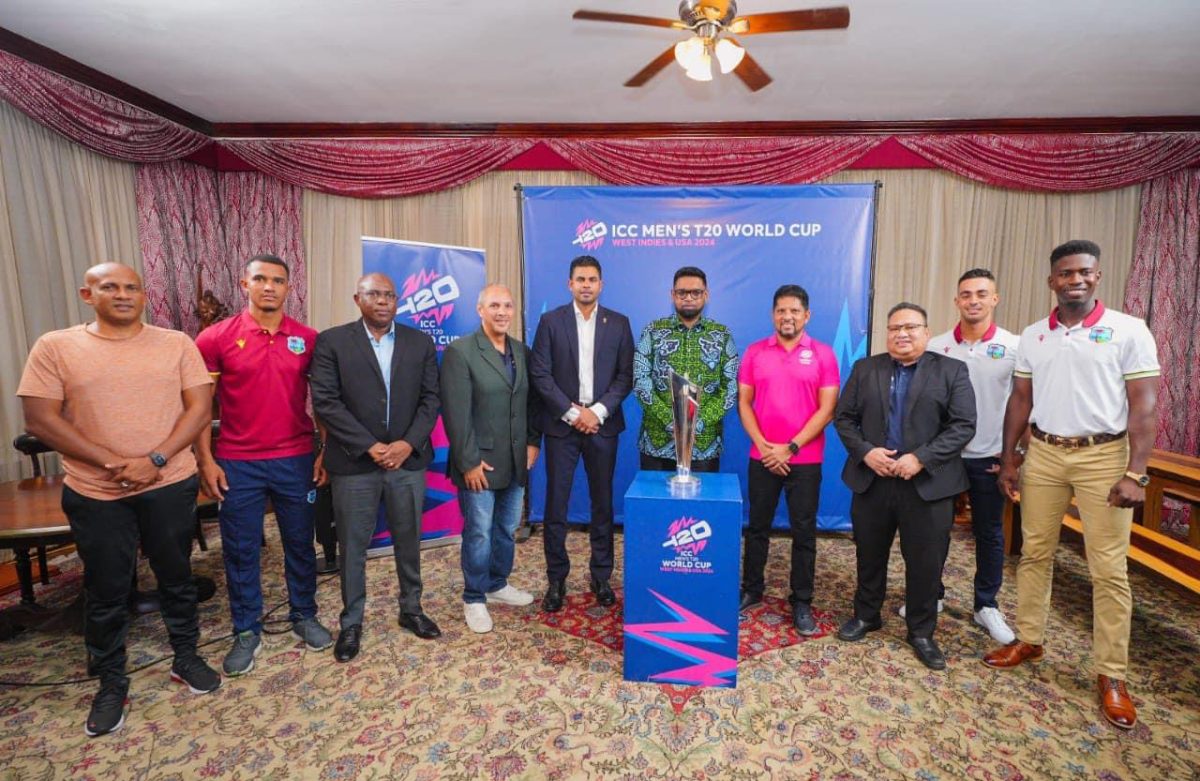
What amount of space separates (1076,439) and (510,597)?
2.55 meters

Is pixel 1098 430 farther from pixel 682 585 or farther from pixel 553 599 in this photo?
pixel 553 599

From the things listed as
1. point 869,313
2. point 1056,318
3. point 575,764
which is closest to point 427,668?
point 575,764

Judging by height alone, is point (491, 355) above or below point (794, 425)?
above

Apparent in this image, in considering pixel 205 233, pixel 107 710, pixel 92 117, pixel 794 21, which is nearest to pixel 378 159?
pixel 205 233

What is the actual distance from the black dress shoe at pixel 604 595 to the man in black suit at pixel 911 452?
1206 mm

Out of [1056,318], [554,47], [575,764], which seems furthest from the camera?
[554,47]

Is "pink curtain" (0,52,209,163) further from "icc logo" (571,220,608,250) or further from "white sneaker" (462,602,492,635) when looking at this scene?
"white sneaker" (462,602,492,635)

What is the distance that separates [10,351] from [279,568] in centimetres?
206

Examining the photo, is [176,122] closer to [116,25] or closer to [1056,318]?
[116,25]

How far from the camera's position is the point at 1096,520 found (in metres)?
2.07

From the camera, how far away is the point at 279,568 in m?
3.37

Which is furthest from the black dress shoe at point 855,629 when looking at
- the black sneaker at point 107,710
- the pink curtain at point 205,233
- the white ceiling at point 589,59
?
the pink curtain at point 205,233

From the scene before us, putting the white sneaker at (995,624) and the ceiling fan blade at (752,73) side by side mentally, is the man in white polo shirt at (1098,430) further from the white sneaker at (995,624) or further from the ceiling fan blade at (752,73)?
the ceiling fan blade at (752,73)

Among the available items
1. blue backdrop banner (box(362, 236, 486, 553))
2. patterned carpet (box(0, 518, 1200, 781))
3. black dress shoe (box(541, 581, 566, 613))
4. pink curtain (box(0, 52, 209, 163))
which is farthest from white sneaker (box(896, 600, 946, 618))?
pink curtain (box(0, 52, 209, 163))
